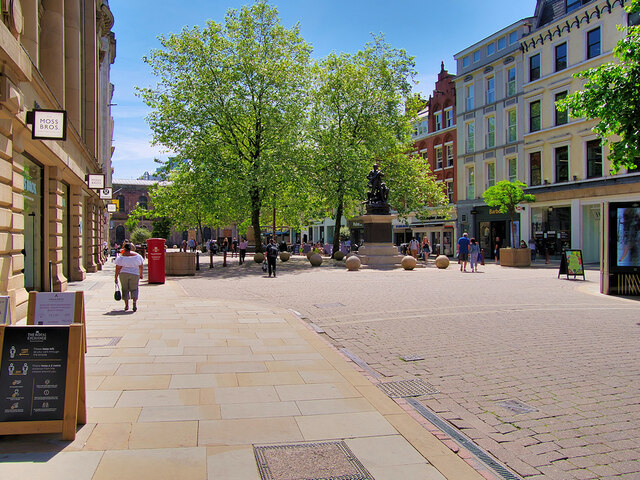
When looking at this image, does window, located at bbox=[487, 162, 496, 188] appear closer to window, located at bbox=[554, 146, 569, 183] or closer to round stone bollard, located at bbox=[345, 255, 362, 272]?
window, located at bbox=[554, 146, 569, 183]

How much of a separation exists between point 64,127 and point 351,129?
2640 cm

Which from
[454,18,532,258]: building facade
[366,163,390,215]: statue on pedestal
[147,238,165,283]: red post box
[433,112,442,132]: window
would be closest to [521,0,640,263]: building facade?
[454,18,532,258]: building facade

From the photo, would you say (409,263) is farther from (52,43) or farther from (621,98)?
(52,43)

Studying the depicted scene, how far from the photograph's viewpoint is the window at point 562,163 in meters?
33.7

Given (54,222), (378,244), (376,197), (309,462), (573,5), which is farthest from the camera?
(573,5)

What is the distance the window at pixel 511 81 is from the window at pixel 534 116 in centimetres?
227

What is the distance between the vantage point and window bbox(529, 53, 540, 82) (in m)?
36.2

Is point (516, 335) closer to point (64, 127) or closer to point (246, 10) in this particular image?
point (64, 127)

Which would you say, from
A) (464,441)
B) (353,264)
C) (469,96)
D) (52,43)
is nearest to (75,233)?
(52,43)

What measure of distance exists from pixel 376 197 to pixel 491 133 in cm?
1690

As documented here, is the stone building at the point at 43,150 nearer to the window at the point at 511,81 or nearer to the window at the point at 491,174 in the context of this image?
the window at the point at 511,81

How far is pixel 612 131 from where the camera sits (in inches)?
529

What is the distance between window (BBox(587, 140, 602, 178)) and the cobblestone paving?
62.1 feet

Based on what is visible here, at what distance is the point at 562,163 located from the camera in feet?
112
